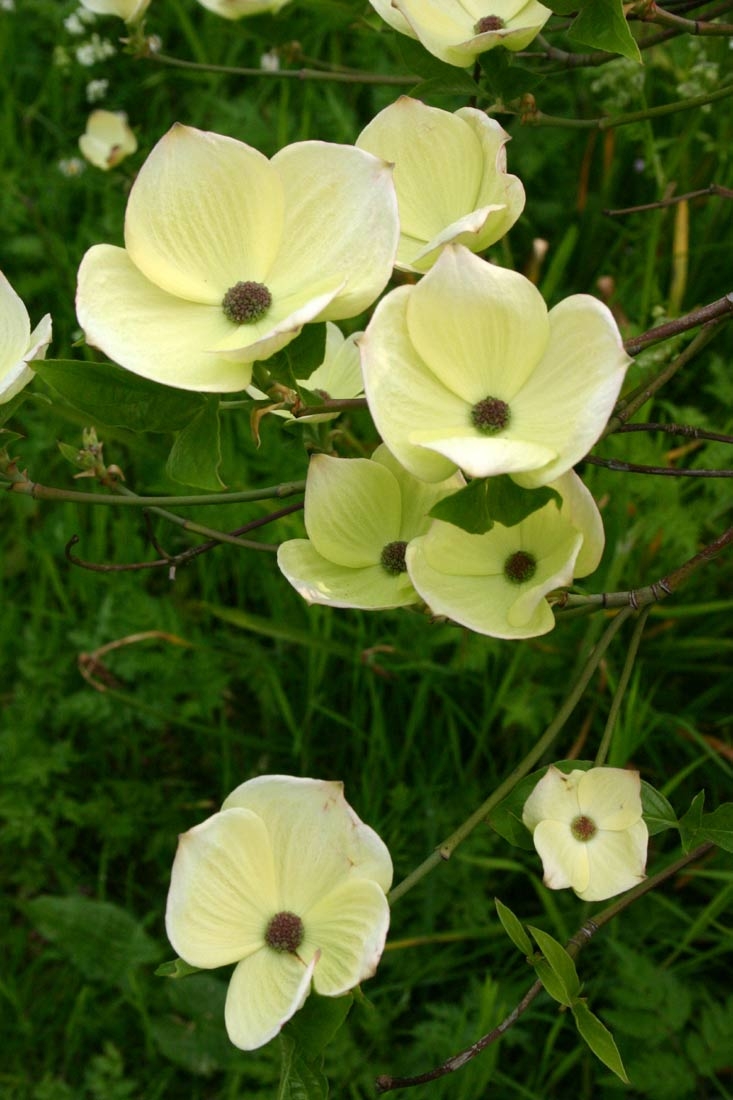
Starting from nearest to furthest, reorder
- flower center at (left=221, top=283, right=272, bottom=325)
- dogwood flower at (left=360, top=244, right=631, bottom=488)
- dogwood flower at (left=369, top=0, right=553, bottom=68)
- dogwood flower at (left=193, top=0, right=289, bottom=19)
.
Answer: dogwood flower at (left=360, top=244, right=631, bottom=488), flower center at (left=221, top=283, right=272, bottom=325), dogwood flower at (left=369, top=0, right=553, bottom=68), dogwood flower at (left=193, top=0, right=289, bottom=19)

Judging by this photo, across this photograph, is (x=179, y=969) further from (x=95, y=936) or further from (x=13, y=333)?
(x=95, y=936)

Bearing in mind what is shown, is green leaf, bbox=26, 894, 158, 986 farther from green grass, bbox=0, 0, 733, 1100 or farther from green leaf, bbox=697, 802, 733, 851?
green leaf, bbox=697, 802, 733, 851

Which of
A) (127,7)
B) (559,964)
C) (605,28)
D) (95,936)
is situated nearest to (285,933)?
(559,964)

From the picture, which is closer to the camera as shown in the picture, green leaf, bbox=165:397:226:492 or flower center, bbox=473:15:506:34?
green leaf, bbox=165:397:226:492

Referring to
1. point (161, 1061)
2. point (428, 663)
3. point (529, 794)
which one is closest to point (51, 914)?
point (161, 1061)

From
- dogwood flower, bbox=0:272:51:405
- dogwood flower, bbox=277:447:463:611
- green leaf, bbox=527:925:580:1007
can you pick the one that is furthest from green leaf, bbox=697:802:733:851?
dogwood flower, bbox=0:272:51:405

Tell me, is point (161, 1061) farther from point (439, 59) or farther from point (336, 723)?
point (439, 59)

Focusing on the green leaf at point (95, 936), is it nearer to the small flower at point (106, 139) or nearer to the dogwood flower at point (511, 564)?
the dogwood flower at point (511, 564)
